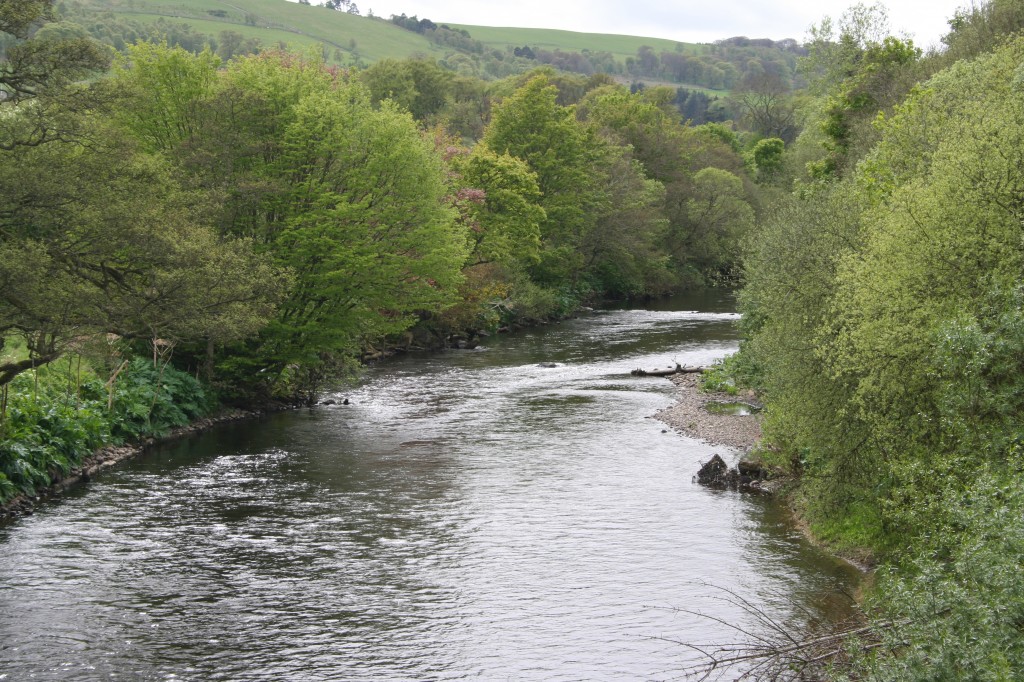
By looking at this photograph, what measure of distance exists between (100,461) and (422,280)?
18336 mm

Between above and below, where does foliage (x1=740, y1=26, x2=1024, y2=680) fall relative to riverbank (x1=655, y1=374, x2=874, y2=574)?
above

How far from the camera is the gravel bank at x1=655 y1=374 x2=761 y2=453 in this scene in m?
33.4

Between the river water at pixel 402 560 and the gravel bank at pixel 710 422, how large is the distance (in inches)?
38.9

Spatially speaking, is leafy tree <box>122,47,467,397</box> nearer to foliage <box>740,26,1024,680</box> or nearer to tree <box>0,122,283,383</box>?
tree <box>0,122,283,383</box>

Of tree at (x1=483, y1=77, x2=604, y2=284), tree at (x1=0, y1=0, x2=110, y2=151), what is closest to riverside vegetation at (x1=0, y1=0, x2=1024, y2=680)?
tree at (x1=0, y1=0, x2=110, y2=151)

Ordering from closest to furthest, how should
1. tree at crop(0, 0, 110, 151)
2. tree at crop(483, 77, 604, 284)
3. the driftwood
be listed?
tree at crop(0, 0, 110, 151), the driftwood, tree at crop(483, 77, 604, 284)

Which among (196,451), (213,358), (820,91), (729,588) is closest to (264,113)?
(213,358)

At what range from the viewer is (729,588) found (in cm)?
2028

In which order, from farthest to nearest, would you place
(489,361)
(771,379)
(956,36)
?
(489,361)
(956,36)
(771,379)

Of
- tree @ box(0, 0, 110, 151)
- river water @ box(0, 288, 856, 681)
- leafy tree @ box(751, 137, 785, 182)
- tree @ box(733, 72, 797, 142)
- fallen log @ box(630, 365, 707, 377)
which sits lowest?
river water @ box(0, 288, 856, 681)

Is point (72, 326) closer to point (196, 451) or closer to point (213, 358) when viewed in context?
point (196, 451)

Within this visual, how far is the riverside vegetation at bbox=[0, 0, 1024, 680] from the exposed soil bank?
43cm

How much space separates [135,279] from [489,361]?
25.6 meters

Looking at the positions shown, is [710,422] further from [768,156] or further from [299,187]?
[768,156]
